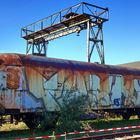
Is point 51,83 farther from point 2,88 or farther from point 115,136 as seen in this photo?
point 115,136

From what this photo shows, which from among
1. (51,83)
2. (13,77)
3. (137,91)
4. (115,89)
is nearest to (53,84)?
(51,83)

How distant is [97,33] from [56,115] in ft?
46.7

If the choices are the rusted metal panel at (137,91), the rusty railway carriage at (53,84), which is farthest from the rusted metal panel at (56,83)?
the rusted metal panel at (137,91)

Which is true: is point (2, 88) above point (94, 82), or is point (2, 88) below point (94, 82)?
below

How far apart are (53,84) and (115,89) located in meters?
5.05

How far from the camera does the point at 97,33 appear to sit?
28.6 metres

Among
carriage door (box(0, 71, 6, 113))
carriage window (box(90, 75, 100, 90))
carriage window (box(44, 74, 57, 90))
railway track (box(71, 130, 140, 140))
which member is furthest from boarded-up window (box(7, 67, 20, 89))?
carriage window (box(90, 75, 100, 90))

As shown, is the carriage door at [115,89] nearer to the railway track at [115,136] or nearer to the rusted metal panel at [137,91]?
the rusted metal panel at [137,91]

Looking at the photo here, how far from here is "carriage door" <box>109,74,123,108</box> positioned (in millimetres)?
19391

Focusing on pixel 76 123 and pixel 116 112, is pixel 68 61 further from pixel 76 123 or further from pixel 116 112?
pixel 116 112

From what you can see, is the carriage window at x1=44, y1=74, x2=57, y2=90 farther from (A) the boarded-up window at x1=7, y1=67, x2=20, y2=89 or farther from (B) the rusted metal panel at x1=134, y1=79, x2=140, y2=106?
(B) the rusted metal panel at x1=134, y1=79, x2=140, y2=106

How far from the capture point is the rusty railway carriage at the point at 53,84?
14531 millimetres

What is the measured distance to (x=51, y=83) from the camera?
16.1 meters

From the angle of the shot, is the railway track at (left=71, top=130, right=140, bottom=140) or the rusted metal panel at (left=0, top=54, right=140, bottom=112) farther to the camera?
the rusted metal panel at (left=0, top=54, right=140, bottom=112)
